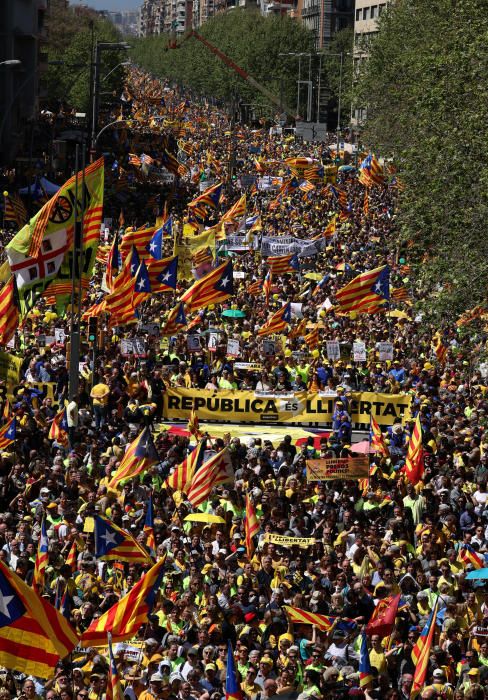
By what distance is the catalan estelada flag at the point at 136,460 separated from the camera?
67.0 ft

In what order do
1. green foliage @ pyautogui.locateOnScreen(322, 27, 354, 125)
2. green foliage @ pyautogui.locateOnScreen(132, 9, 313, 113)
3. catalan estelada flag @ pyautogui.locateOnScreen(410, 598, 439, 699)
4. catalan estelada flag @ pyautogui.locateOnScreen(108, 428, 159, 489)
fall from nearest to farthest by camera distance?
catalan estelada flag @ pyautogui.locateOnScreen(410, 598, 439, 699) → catalan estelada flag @ pyautogui.locateOnScreen(108, 428, 159, 489) → green foliage @ pyautogui.locateOnScreen(322, 27, 354, 125) → green foliage @ pyautogui.locateOnScreen(132, 9, 313, 113)

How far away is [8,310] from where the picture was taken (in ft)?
79.6

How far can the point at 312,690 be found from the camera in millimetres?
12492

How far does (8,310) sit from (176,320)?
637 centimetres

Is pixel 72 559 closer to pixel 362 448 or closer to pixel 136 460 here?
pixel 136 460

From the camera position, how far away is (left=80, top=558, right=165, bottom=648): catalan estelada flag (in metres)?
13.7

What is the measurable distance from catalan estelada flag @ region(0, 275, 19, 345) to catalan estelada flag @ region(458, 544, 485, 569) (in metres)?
9.78

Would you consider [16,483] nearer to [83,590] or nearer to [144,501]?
[144,501]

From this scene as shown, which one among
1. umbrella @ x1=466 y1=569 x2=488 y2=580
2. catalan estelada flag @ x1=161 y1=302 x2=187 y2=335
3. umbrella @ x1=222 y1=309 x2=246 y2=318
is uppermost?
umbrella @ x1=466 y1=569 x2=488 y2=580

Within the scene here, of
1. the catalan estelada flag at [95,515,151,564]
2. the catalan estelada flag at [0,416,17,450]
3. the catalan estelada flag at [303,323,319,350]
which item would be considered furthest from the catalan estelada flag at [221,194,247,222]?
the catalan estelada flag at [95,515,151,564]

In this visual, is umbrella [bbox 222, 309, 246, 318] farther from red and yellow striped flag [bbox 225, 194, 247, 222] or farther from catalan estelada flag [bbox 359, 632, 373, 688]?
catalan estelada flag [bbox 359, 632, 373, 688]

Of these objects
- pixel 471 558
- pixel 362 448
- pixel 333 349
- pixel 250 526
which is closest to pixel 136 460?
pixel 250 526

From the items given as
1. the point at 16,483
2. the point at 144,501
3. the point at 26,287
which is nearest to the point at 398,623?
the point at 144,501

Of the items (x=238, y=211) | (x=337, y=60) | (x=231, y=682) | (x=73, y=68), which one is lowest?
(x=337, y=60)
